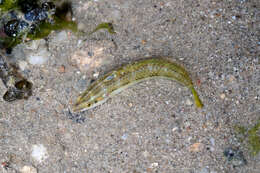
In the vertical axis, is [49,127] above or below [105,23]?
below

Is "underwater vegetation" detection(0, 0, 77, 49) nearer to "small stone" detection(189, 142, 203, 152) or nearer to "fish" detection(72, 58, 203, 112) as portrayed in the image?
"fish" detection(72, 58, 203, 112)

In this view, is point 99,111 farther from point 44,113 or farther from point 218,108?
point 218,108

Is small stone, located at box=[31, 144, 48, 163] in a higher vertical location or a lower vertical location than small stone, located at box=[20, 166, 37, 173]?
higher

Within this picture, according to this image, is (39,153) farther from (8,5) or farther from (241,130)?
(241,130)

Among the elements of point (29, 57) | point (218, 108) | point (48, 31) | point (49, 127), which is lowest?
point (49, 127)

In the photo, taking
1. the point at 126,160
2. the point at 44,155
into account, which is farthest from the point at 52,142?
the point at 126,160

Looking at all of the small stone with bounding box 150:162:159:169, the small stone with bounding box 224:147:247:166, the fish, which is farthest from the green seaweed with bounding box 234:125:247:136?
the small stone with bounding box 150:162:159:169
